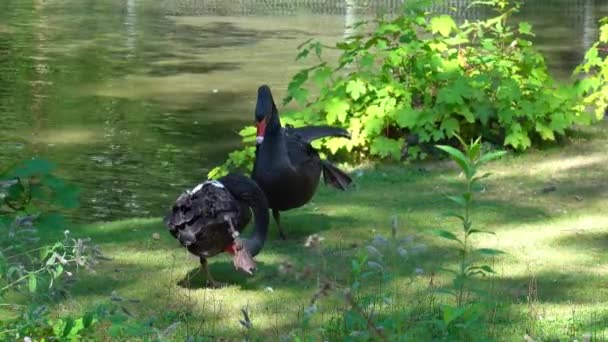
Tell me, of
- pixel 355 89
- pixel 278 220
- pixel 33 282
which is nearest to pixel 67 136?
pixel 355 89

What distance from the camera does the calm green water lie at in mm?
10008

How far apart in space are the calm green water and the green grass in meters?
1.74

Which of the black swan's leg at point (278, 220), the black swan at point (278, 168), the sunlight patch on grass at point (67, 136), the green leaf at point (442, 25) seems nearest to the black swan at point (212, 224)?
the black swan at point (278, 168)

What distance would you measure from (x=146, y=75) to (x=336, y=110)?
585 centimetres

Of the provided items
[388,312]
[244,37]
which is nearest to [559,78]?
[244,37]

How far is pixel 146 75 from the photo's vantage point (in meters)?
14.9

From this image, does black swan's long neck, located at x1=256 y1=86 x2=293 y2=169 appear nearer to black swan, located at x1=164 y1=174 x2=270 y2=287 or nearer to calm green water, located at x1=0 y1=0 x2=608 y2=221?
black swan, located at x1=164 y1=174 x2=270 y2=287

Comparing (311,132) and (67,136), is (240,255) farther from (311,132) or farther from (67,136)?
(67,136)

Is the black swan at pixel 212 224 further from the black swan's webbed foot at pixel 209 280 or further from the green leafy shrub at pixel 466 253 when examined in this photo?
the green leafy shrub at pixel 466 253

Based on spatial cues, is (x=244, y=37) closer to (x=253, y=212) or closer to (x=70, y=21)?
(x=70, y=21)

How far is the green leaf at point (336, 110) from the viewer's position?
9.65m

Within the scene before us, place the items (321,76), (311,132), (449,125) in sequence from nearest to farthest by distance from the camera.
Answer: (311,132)
(449,125)
(321,76)

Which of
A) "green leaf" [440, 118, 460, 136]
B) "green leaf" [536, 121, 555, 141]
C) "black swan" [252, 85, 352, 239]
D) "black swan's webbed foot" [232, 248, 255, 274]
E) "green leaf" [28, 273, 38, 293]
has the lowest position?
"green leaf" [536, 121, 555, 141]

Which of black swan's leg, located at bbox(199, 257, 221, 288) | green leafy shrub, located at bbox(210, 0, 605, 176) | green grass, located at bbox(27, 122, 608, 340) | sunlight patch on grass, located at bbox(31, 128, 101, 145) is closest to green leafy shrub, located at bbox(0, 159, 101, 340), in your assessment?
green grass, located at bbox(27, 122, 608, 340)
